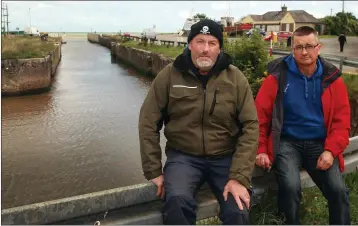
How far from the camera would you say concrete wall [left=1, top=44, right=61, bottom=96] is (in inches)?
770

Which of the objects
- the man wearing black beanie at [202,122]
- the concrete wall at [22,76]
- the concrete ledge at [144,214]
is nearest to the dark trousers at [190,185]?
the man wearing black beanie at [202,122]

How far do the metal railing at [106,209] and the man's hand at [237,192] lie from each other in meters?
0.27

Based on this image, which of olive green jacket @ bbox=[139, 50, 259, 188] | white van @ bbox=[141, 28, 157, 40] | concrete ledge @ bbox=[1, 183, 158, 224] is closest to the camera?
concrete ledge @ bbox=[1, 183, 158, 224]

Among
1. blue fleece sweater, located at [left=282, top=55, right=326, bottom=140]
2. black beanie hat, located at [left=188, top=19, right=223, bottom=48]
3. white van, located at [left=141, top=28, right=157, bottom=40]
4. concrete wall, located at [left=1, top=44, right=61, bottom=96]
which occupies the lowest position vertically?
concrete wall, located at [left=1, top=44, right=61, bottom=96]

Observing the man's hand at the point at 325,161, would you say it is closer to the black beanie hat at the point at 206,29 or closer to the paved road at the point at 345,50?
the black beanie hat at the point at 206,29

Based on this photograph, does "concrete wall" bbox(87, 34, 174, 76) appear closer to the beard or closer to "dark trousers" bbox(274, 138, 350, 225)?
"dark trousers" bbox(274, 138, 350, 225)

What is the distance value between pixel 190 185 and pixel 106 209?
60 centimetres

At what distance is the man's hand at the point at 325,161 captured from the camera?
9.73 feet

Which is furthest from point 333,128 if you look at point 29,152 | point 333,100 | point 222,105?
point 29,152

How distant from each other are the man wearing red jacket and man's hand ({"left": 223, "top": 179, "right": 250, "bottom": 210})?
473 millimetres

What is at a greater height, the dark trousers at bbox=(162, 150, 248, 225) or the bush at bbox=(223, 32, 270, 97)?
the bush at bbox=(223, 32, 270, 97)

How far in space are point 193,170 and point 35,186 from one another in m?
5.89

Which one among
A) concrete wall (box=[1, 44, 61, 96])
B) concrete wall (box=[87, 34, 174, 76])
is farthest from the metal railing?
concrete wall (box=[1, 44, 61, 96])

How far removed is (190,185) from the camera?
268 centimetres
